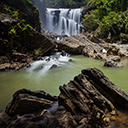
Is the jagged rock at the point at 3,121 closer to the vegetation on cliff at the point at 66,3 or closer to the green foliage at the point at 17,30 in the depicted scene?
the green foliage at the point at 17,30

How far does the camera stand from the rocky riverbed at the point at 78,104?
3178mm

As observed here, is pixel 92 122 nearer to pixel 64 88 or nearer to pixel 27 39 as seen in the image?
pixel 64 88

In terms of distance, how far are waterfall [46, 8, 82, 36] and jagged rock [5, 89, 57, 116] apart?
111 ft

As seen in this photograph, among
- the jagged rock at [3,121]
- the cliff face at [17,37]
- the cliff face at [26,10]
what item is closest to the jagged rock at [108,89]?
the jagged rock at [3,121]

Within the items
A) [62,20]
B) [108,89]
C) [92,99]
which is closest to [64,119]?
[92,99]

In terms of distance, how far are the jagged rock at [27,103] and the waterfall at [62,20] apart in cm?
3390

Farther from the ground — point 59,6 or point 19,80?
point 59,6

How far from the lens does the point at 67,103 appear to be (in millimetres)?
3816

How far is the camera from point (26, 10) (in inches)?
793

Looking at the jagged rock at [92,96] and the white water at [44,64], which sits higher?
the jagged rock at [92,96]

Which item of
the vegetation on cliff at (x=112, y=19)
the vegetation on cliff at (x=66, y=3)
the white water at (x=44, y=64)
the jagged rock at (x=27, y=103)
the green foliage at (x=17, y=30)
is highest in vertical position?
the vegetation on cliff at (x=66, y=3)

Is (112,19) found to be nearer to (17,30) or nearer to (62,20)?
(62,20)

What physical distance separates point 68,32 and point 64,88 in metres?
34.2

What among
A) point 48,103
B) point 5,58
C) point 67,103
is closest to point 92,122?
point 67,103
